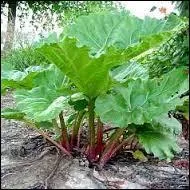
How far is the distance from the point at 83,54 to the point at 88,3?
7.12 m

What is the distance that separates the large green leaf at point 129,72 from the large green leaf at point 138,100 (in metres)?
0.08

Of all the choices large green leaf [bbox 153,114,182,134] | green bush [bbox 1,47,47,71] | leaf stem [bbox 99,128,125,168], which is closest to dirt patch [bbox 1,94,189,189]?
leaf stem [bbox 99,128,125,168]

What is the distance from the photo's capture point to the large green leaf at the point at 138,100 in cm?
191

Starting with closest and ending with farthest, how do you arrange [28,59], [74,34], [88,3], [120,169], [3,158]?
[120,169]
[3,158]
[74,34]
[28,59]
[88,3]

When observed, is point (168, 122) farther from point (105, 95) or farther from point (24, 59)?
point (24, 59)

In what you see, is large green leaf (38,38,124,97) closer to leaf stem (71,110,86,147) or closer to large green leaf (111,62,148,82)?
large green leaf (111,62,148,82)

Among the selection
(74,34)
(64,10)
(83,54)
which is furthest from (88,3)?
(83,54)

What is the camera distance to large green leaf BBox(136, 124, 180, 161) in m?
1.89

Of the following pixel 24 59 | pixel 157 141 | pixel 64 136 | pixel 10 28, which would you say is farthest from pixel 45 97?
pixel 10 28

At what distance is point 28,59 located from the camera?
555 cm

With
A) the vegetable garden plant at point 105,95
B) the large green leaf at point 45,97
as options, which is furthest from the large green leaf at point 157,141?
the large green leaf at point 45,97

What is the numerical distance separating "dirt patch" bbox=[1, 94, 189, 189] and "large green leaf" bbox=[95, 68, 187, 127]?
241 mm

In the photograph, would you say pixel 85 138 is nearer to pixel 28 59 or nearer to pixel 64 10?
pixel 28 59

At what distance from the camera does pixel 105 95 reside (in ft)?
6.62
